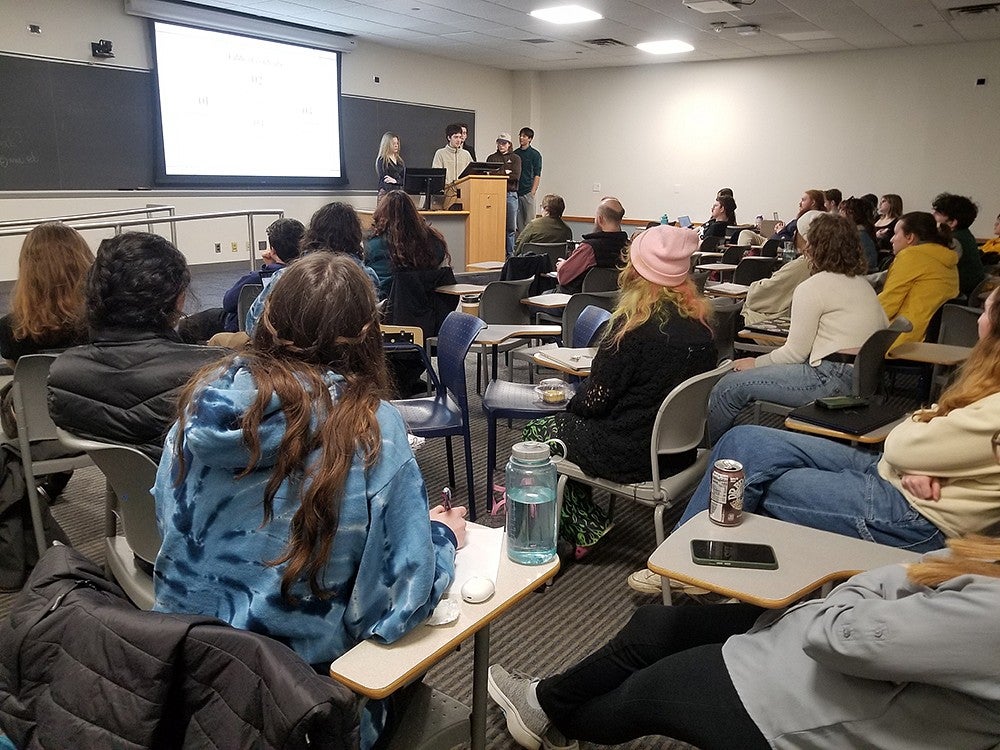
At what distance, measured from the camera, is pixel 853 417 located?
253 centimetres

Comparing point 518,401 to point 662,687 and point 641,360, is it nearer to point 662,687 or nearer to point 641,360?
point 641,360

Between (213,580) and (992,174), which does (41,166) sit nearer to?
(213,580)

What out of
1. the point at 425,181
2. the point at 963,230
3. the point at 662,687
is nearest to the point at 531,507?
the point at 662,687

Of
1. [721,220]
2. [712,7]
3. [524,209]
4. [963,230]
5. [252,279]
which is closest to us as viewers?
[252,279]

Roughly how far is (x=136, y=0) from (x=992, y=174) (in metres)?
10.2

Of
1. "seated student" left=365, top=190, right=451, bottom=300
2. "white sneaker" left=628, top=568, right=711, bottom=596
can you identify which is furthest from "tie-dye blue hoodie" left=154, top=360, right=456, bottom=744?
"seated student" left=365, top=190, right=451, bottom=300

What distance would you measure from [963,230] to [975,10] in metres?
3.48

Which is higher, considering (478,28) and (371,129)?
(478,28)

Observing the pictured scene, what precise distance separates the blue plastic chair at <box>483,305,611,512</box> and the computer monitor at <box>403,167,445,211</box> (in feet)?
17.2

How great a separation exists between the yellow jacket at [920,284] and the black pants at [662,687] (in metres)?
3.32

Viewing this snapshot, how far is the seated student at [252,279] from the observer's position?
389 cm

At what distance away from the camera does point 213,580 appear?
4.00 feet

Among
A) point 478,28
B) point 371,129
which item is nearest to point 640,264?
point 478,28

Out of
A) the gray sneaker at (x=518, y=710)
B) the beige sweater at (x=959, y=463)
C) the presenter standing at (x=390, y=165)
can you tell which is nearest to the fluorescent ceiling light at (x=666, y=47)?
the presenter standing at (x=390, y=165)
